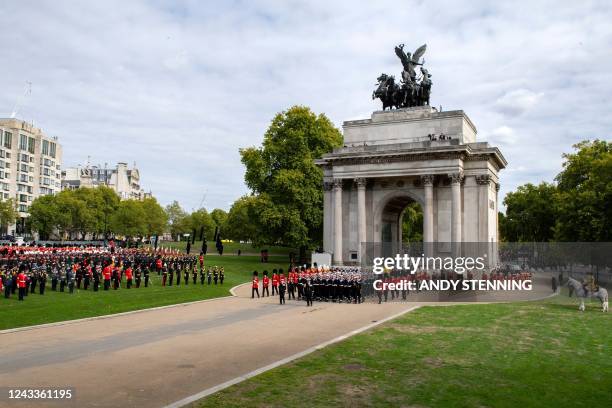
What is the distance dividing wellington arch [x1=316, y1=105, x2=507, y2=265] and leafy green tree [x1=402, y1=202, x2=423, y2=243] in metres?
21.6

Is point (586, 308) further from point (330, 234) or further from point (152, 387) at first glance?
point (330, 234)

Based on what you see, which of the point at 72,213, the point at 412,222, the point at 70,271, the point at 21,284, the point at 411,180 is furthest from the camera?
the point at 72,213

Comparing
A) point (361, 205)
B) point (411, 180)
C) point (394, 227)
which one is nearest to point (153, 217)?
point (394, 227)

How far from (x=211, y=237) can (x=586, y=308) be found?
11685 centimetres

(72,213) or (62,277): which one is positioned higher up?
(72,213)

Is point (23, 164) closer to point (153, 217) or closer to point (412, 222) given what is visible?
point (153, 217)

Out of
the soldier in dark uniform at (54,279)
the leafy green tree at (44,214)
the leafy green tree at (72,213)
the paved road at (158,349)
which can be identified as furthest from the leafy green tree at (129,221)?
the paved road at (158,349)

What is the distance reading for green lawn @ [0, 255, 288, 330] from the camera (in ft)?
68.7

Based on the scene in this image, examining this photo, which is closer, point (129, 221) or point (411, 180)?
point (411, 180)

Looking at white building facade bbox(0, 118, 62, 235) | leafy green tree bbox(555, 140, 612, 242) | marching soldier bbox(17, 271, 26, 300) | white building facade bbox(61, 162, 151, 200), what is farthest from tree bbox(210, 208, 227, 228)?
marching soldier bbox(17, 271, 26, 300)

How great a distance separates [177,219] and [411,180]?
105666 millimetres

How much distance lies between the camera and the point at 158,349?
15633 mm

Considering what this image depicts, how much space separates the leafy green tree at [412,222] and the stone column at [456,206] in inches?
998

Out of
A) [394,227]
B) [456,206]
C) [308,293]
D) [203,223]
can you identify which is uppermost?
[203,223]
